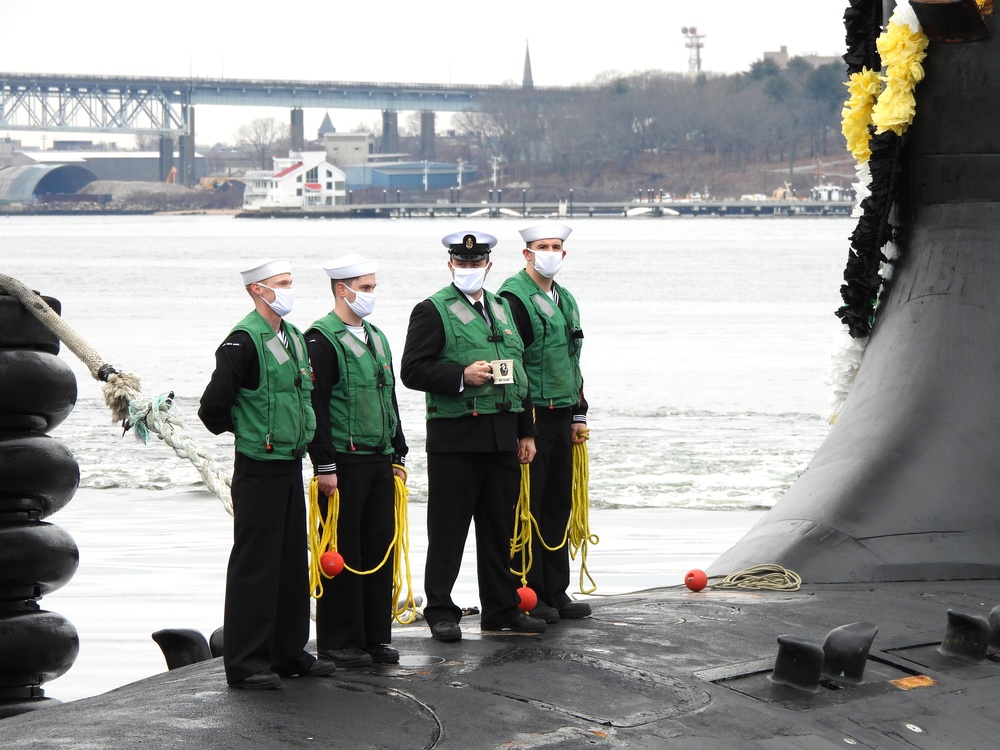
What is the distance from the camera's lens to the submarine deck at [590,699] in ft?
17.0

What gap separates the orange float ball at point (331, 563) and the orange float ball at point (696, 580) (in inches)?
83.8

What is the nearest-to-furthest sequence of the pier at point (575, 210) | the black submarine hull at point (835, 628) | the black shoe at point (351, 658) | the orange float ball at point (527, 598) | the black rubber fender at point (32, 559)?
the black submarine hull at point (835, 628) → the black shoe at point (351, 658) → the orange float ball at point (527, 598) → the black rubber fender at point (32, 559) → the pier at point (575, 210)

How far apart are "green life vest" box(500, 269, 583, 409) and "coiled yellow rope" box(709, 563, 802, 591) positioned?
1198 millimetres

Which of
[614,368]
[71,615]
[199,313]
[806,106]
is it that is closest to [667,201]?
[806,106]

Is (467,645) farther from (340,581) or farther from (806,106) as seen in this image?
(806,106)

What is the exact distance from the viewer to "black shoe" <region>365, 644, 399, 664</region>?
631cm

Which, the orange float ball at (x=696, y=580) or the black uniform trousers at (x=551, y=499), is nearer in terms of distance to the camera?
the black uniform trousers at (x=551, y=499)

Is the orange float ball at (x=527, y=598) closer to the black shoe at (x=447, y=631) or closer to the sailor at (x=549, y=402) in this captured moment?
the sailor at (x=549, y=402)

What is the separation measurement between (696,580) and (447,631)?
61.4 inches

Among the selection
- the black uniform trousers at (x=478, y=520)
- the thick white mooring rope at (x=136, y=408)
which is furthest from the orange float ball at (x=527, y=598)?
the thick white mooring rope at (x=136, y=408)

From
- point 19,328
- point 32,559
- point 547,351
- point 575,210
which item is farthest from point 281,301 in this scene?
point 575,210

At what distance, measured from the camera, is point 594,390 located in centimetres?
2836

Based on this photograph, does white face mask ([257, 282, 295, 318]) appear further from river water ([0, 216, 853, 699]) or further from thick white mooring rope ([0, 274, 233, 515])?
river water ([0, 216, 853, 699])

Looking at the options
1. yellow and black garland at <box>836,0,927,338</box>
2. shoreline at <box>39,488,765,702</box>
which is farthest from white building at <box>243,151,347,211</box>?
yellow and black garland at <box>836,0,927,338</box>
